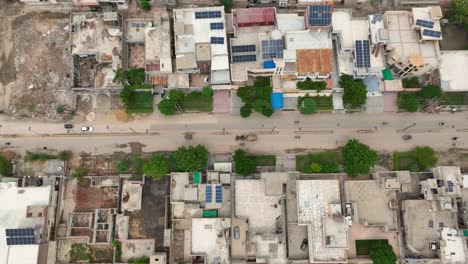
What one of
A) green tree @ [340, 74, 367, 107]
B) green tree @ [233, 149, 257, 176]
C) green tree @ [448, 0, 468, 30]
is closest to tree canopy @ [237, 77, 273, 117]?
green tree @ [233, 149, 257, 176]

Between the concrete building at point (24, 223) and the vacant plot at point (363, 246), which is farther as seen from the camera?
the vacant plot at point (363, 246)

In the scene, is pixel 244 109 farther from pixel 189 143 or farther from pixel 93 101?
pixel 93 101

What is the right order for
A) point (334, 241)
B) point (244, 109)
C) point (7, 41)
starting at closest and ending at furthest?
point (334, 241) → point (244, 109) → point (7, 41)

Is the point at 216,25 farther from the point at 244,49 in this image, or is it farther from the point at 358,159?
the point at 358,159

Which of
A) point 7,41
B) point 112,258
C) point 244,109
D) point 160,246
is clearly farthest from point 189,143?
point 7,41

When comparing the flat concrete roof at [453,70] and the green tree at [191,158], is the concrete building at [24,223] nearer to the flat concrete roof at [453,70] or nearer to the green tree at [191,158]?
the green tree at [191,158]

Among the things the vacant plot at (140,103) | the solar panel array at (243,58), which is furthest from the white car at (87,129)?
the solar panel array at (243,58)

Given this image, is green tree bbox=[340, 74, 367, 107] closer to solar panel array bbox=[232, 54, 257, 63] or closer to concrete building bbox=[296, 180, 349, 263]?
concrete building bbox=[296, 180, 349, 263]
